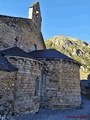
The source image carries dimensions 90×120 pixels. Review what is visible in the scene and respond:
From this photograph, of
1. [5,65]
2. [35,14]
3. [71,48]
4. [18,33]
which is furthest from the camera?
[71,48]

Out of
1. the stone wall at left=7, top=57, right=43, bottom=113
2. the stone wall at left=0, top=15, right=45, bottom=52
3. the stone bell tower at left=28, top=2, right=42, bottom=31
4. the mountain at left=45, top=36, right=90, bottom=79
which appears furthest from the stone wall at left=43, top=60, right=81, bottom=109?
the mountain at left=45, top=36, right=90, bottom=79

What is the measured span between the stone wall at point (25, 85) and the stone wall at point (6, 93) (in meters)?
0.73

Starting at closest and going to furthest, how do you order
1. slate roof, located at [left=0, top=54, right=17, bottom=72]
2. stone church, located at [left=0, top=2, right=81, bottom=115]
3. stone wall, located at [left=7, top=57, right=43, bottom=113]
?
slate roof, located at [left=0, top=54, right=17, bottom=72], stone church, located at [left=0, top=2, right=81, bottom=115], stone wall, located at [left=7, top=57, right=43, bottom=113]

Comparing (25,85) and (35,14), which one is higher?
(35,14)

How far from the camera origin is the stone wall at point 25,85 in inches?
516

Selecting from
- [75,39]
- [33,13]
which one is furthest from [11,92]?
[75,39]

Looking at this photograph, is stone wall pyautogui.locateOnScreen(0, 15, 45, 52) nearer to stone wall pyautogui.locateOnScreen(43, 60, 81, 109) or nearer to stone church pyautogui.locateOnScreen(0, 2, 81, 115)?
stone church pyautogui.locateOnScreen(0, 2, 81, 115)

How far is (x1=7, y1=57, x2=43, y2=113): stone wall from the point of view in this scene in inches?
516

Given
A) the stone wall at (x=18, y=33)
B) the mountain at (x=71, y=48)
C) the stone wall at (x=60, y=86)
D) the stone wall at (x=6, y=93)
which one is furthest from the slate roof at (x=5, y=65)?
the mountain at (x=71, y=48)

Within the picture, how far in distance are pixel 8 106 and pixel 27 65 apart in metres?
4.01

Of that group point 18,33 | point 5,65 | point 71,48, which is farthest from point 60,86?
point 71,48

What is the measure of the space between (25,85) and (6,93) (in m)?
2.40

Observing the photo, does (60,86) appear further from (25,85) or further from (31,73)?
(25,85)

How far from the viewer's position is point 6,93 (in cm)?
1161
